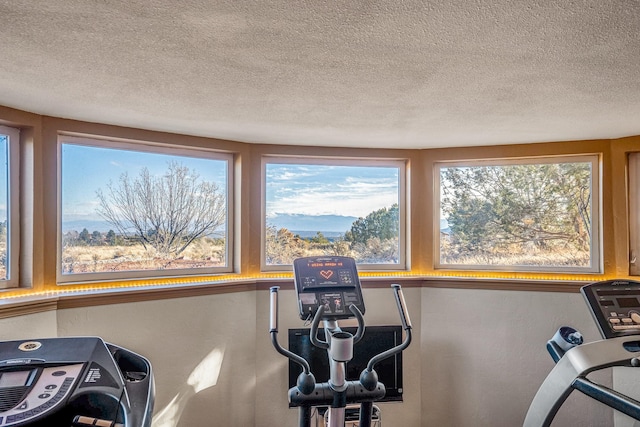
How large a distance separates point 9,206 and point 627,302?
127 inches

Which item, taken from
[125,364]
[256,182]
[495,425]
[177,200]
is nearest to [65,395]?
[125,364]

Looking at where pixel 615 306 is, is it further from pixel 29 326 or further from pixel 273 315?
pixel 29 326

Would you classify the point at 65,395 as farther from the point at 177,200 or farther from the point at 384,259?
the point at 384,259

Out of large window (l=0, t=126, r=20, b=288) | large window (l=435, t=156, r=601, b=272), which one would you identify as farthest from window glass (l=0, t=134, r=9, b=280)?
large window (l=435, t=156, r=601, b=272)

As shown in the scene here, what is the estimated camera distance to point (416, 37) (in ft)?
5.03

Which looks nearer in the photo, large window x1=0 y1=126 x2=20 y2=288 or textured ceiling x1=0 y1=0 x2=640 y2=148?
A: textured ceiling x1=0 y1=0 x2=640 y2=148

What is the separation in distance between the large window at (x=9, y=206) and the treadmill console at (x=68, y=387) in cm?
118

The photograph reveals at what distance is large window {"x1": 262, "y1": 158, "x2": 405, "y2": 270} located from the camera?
3.58 m

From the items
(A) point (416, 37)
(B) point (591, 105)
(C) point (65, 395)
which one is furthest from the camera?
(B) point (591, 105)

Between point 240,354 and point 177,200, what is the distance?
1167 mm

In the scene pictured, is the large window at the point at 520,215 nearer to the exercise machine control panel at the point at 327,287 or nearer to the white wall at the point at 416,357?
the white wall at the point at 416,357

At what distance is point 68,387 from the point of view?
1455 mm

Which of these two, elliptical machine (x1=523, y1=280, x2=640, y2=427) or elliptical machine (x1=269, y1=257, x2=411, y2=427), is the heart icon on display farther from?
elliptical machine (x1=523, y1=280, x2=640, y2=427)

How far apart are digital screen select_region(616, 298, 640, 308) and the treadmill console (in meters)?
2.06
